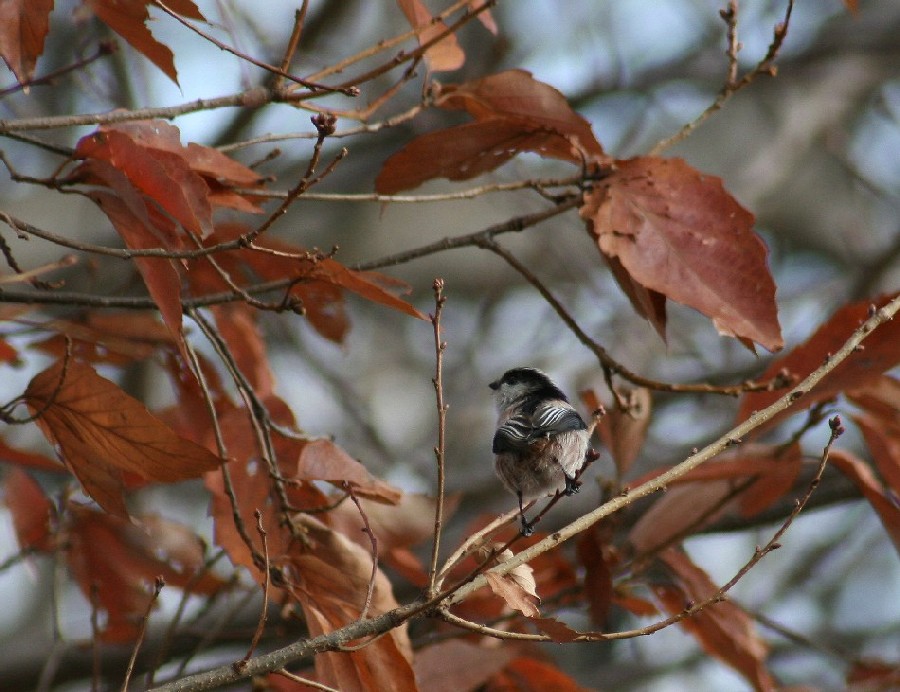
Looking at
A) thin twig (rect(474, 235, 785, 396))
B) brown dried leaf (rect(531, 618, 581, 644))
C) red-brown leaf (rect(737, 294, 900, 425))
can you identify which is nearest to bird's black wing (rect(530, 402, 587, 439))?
thin twig (rect(474, 235, 785, 396))

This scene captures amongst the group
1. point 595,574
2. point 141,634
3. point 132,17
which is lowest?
point 141,634

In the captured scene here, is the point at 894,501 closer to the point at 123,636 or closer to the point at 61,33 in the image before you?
the point at 123,636

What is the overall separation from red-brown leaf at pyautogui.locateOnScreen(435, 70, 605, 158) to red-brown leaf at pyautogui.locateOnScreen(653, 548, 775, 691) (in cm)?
97

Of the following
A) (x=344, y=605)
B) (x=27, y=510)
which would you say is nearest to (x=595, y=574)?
(x=344, y=605)

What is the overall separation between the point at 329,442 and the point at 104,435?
0.38 metres

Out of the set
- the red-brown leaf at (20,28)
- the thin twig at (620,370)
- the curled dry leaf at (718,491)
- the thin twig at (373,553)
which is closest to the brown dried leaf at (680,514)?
the curled dry leaf at (718,491)

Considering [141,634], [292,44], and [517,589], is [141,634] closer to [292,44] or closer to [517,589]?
[517,589]

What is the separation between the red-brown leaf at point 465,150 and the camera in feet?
5.93

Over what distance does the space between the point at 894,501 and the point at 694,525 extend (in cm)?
41

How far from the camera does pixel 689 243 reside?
1666 millimetres

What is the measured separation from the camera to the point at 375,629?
1429 millimetres

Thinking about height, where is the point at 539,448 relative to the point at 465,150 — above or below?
below

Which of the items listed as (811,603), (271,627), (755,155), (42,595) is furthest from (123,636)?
(811,603)

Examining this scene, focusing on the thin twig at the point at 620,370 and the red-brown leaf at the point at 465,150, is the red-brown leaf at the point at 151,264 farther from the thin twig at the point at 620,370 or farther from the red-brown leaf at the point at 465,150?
the thin twig at the point at 620,370
